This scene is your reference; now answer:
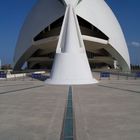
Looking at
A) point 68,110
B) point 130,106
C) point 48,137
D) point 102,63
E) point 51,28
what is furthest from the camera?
point 102,63

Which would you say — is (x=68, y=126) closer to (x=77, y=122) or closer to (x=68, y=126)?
(x=68, y=126)

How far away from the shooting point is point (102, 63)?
5203 centimetres

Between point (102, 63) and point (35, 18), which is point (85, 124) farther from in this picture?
point (102, 63)

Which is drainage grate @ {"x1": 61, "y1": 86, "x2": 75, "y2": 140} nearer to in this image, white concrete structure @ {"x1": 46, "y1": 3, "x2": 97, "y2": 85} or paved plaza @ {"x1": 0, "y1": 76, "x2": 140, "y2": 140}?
paved plaza @ {"x1": 0, "y1": 76, "x2": 140, "y2": 140}

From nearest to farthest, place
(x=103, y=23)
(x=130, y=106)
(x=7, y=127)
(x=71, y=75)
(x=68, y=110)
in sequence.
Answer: (x=7, y=127) → (x=68, y=110) → (x=130, y=106) → (x=71, y=75) → (x=103, y=23)

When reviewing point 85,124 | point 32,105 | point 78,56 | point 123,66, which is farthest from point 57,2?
point 85,124

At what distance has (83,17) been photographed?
34.9m

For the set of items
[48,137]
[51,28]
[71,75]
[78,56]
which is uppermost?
[51,28]

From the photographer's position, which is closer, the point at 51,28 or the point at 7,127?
the point at 7,127

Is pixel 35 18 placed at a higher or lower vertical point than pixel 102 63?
Answer: higher

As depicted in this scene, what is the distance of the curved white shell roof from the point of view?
3562cm

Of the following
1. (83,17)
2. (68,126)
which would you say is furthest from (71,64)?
(83,17)

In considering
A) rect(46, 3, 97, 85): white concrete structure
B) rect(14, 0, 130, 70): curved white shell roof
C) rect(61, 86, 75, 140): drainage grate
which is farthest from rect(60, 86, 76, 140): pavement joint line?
rect(14, 0, 130, 70): curved white shell roof

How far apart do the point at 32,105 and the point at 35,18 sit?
110ft
